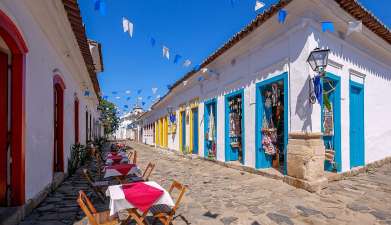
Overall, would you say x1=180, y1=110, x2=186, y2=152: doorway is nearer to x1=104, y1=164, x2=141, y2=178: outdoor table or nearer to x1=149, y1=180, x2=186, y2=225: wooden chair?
x1=104, y1=164, x2=141, y2=178: outdoor table

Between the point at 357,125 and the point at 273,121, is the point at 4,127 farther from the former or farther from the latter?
the point at 357,125

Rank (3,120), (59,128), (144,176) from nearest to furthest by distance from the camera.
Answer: (3,120)
(59,128)
(144,176)

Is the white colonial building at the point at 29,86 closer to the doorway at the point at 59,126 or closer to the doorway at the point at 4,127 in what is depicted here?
the doorway at the point at 4,127

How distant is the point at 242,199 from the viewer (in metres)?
4.93

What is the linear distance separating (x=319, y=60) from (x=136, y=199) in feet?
14.2

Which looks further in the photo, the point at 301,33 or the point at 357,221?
the point at 301,33

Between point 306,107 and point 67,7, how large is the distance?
202 inches

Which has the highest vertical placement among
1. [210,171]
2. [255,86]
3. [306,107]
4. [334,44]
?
[334,44]

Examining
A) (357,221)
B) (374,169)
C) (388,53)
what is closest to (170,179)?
(357,221)

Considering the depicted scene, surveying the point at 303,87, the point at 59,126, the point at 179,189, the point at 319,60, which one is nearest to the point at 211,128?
the point at 303,87

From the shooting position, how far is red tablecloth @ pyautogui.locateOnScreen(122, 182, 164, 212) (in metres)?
2.93

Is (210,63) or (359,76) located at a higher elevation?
(210,63)

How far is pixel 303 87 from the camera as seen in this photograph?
568 cm

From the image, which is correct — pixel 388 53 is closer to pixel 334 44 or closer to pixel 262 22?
pixel 334 44
